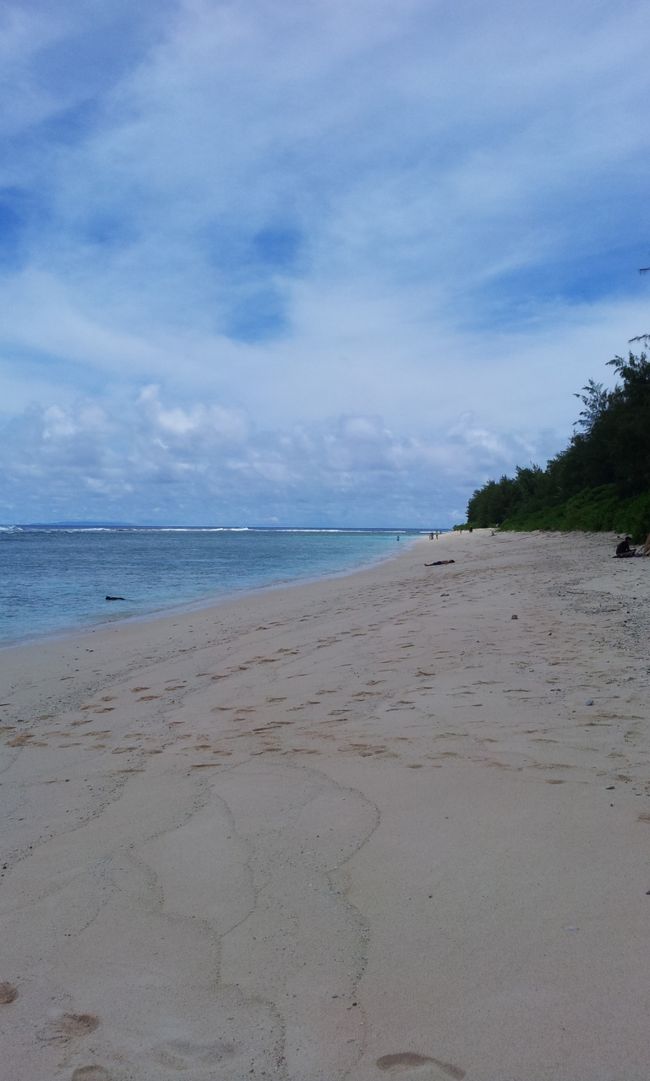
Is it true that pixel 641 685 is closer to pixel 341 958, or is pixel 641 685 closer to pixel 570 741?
→ pixel 570 741

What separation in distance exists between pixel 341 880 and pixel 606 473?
46.0 meters

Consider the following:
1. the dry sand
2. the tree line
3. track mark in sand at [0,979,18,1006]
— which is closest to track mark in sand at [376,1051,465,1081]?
the dry sand

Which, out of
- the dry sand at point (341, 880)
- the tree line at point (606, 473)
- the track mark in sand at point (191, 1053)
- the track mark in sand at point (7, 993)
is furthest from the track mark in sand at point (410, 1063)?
the tree line at point (606, 473)

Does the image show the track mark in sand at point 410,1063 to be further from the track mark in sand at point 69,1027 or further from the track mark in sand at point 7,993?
the track mark in sand at point 7,993

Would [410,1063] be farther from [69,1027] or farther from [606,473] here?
[606,473]

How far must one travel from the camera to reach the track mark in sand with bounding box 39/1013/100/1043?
263cm

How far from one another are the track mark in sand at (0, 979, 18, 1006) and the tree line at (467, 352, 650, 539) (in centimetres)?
2469

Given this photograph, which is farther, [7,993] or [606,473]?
[606,473]

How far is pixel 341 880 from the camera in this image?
362 centimetres

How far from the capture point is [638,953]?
9.24 feet

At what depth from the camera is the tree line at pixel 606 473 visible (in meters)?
33.8

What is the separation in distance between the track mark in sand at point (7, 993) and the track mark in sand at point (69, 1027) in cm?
25

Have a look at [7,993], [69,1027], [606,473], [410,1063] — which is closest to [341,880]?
[410,1063]

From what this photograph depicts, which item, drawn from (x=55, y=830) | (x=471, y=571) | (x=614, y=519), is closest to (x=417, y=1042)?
(x=55, y=830)
